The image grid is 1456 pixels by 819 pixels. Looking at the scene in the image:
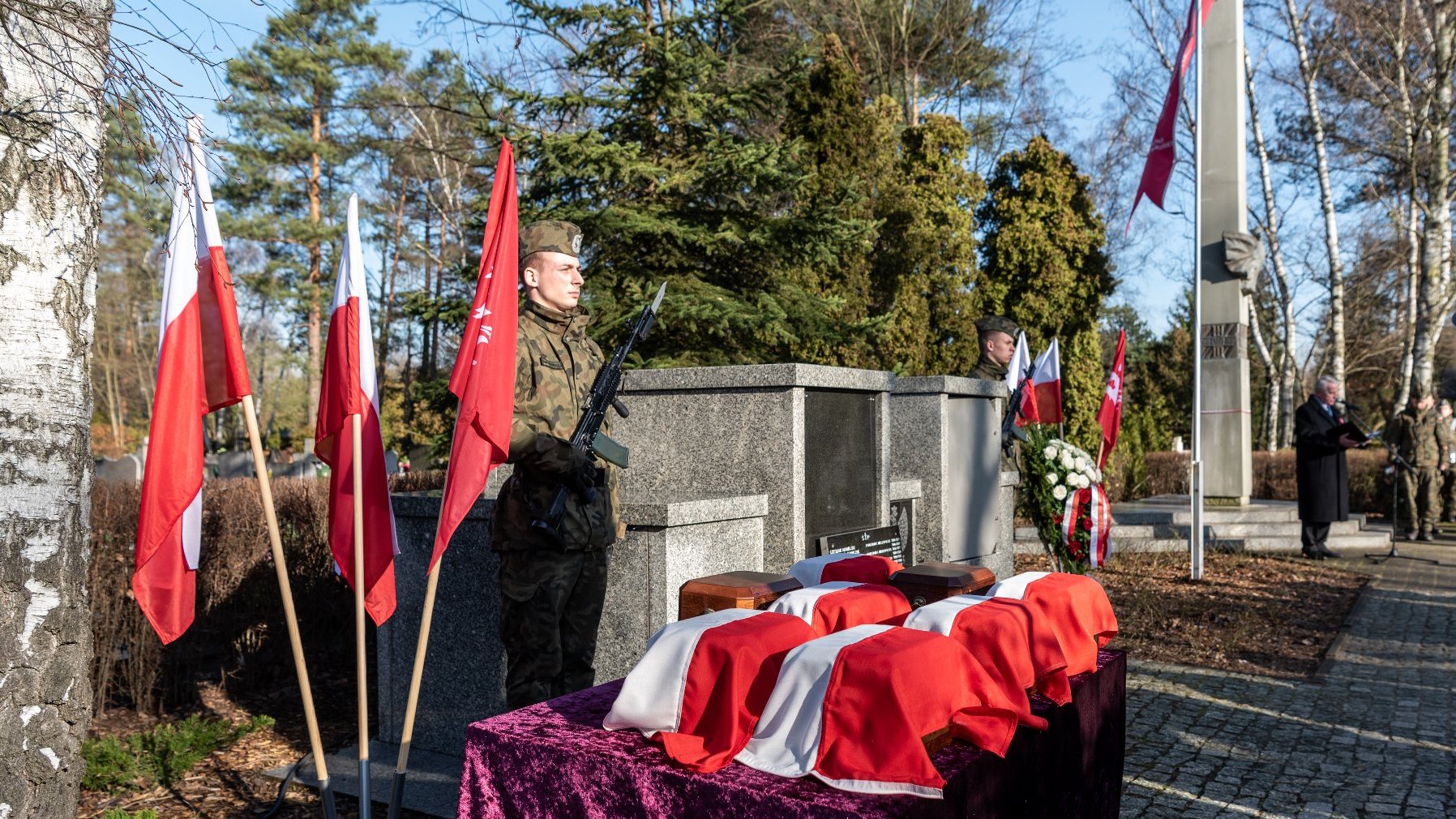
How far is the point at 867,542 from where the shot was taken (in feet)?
19.6

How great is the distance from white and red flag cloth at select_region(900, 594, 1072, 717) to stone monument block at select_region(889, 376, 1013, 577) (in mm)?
5063

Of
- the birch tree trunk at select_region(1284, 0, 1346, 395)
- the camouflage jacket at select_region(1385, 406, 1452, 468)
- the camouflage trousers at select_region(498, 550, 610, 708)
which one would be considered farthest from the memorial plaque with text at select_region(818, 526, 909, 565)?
the birch tree trunk at select_region(1284, 0, 1346, 395)

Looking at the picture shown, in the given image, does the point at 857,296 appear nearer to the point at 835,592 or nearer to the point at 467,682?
the point at 467,682

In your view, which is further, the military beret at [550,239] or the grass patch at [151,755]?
the grass patch at [151,755]

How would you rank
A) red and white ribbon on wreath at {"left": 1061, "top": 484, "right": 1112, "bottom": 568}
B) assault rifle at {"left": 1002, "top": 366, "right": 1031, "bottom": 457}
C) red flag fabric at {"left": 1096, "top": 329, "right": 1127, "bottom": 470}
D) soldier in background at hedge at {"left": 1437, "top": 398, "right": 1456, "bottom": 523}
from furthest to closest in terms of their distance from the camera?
soldier in background at hedge at {"left": 1437, "top": 398, "right": 1456, "bottom": 523}, red flag fabric at {"left": 1096, "top": 329, "right": 1127, "bottom": 470}, assault rifle at {"left": 1002, "top": 366, "right": 1031, "bottom": 457}, red and white ribbon on wreath at {"left": 1061, "top": 484, "right": 1112, "bottom": 568}

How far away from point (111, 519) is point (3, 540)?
376 cm

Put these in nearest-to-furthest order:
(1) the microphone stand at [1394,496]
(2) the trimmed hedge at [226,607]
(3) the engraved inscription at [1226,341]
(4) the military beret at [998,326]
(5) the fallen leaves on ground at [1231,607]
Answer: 1. (2) the trimmed hedge at [226,607]
2. (5) the fallen leaves on ground at [1231,607]
3. (4) the military beret at [998,326]
4. (1) the microphone stand at [1394,496]
5. (3) the engraved inscription at [1226,341]

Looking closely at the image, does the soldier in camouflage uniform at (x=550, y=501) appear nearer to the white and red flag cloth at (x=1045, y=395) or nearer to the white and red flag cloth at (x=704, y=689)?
the white and red flag cloth at (x=704, y=689)

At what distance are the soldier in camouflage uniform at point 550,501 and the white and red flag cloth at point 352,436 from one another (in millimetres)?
496

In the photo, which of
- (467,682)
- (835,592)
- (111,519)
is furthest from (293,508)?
(835,592)

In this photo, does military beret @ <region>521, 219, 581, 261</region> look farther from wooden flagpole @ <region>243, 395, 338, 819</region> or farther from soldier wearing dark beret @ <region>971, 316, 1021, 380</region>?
soldier wearing dark beret @ <region>971, 316, 1021, 380</region>

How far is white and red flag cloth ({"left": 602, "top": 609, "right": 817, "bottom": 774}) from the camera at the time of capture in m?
2.26

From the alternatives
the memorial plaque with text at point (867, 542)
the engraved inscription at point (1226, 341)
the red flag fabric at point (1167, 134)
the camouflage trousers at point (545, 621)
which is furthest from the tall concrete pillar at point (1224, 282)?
the camouflage trousers at point (545, 621)

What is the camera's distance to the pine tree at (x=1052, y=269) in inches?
821
